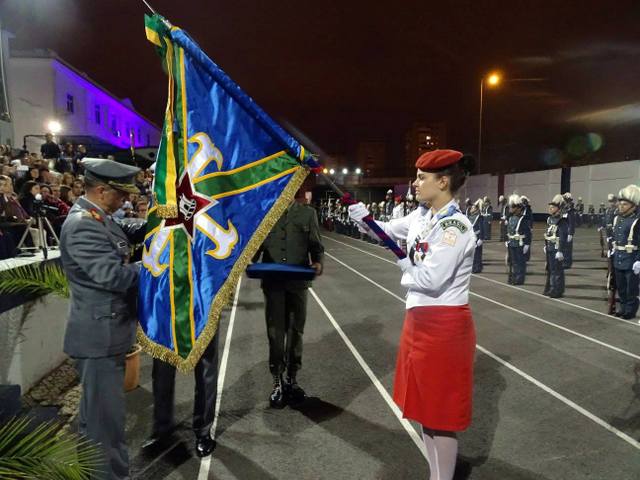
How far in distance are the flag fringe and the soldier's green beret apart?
0.87 meters

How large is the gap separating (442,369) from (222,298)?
1432 millimetres

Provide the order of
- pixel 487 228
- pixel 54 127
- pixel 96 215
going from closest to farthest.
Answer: pixel 96 215
pixel 487 228
pixel 54 127

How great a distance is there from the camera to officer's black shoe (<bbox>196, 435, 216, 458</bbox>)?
3576 millimetres

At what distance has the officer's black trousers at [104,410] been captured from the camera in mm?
2826

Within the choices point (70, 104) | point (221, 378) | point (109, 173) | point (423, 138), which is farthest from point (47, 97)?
point (423, 138)

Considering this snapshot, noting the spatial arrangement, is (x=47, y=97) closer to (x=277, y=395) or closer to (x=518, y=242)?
(x=518, y=242)

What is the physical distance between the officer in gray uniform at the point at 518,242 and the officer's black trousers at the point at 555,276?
1.19 meters

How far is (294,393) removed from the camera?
4.62 meters

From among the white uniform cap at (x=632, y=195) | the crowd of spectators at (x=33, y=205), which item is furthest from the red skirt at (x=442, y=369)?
the white uniform cap at (x=632, y=195)

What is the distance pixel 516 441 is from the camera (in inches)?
150

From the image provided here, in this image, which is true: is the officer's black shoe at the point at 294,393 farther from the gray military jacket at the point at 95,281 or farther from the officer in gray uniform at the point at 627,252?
the officer in gray uniform at the point at 627,252

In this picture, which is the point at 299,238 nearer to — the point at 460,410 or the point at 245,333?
the point at 460,410

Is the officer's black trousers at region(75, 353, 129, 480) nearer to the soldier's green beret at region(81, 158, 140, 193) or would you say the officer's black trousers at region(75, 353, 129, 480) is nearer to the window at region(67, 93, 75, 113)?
the soldier's green beret at region(81, 158, 140, 193)

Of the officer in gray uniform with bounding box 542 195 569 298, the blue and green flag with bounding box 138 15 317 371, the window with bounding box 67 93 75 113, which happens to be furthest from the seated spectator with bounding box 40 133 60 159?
the window with bounding box 67 93 75 113
